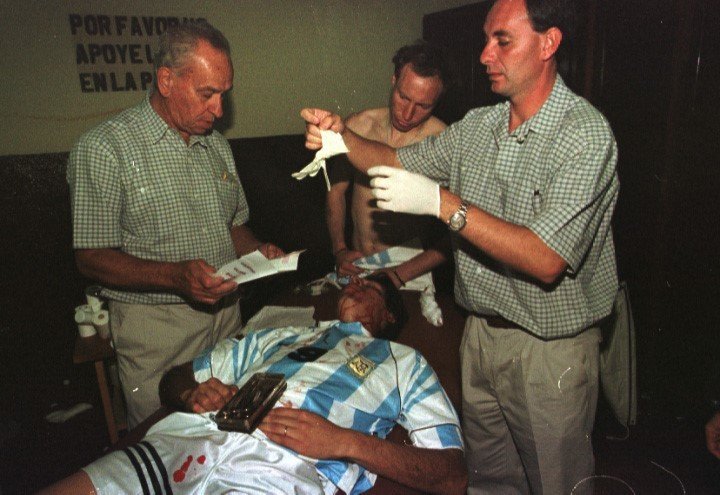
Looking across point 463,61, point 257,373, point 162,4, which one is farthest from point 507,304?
point 162,4

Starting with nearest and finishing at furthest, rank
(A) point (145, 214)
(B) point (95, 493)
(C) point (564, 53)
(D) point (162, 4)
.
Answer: (B) point (95, 493) < (A) point (145, 214) < (C) point (564, 53) < (D) point (162, 4)

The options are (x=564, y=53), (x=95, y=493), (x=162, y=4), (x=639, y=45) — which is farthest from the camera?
(x=162, y=4)

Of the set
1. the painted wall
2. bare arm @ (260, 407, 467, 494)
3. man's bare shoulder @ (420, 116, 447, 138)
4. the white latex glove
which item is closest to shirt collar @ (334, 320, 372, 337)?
bare arm @ (260, 407, 467, 494)

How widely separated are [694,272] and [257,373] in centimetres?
272

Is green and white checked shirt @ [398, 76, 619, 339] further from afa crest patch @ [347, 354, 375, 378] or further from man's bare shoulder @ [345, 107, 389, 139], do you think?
man's bare shoulder @ [345, 107, 389, 139]

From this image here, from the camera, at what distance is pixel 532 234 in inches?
66.6

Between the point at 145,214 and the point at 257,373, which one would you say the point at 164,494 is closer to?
the point at 257,373

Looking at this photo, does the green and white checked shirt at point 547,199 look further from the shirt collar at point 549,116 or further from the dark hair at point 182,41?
the dark hair at point 182,41

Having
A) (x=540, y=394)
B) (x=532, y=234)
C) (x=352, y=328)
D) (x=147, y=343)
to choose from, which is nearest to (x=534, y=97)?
(x=532, y=234)

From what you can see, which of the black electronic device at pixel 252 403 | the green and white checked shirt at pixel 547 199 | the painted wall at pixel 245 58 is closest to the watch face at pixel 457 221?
the green and white checked shirt at pixel 547 199

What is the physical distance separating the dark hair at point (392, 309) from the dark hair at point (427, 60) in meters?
1.36

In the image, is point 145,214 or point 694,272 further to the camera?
point 694,272

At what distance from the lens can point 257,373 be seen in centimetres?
201

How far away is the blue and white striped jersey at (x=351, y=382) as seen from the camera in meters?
1.94
